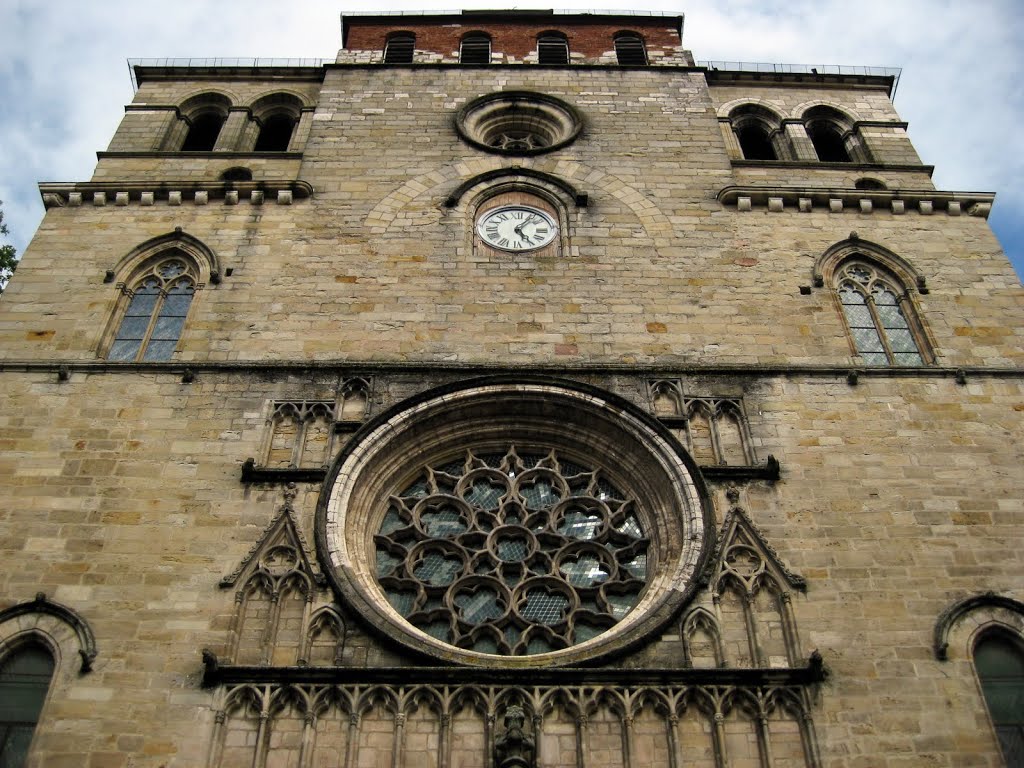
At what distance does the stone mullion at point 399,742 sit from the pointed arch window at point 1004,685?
5.09 m

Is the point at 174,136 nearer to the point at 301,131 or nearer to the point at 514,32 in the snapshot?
the point at 301,131

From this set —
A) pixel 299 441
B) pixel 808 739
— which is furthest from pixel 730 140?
pixel 808 739

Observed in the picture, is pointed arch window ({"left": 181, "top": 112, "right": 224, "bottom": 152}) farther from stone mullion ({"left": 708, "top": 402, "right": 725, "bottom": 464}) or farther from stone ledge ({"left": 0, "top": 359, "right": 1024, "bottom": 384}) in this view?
stone mullion ({"left": 708, "top": 402, "right": 725, "bottom": 464})

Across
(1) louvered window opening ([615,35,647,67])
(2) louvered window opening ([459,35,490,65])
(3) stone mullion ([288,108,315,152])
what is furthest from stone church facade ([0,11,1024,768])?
(2) louvered window opening ([459,35,490,65])

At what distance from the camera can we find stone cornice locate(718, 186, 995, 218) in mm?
14766

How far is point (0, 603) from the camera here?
385 inches

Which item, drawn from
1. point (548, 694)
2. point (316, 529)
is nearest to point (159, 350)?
point (316, 529)

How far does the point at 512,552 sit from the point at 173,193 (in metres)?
7.65

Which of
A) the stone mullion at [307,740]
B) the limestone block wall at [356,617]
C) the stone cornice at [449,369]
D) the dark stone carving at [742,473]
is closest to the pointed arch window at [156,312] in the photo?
the stone cornice at [449,369]

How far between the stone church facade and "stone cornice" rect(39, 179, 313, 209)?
0.06 metres

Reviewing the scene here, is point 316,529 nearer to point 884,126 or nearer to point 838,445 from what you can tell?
point 838,445

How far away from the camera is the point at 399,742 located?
8.77 m

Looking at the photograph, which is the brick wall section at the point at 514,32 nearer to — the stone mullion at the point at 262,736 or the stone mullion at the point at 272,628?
the stone mullion at the point at 272,628

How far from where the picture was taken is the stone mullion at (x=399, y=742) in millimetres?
8664
